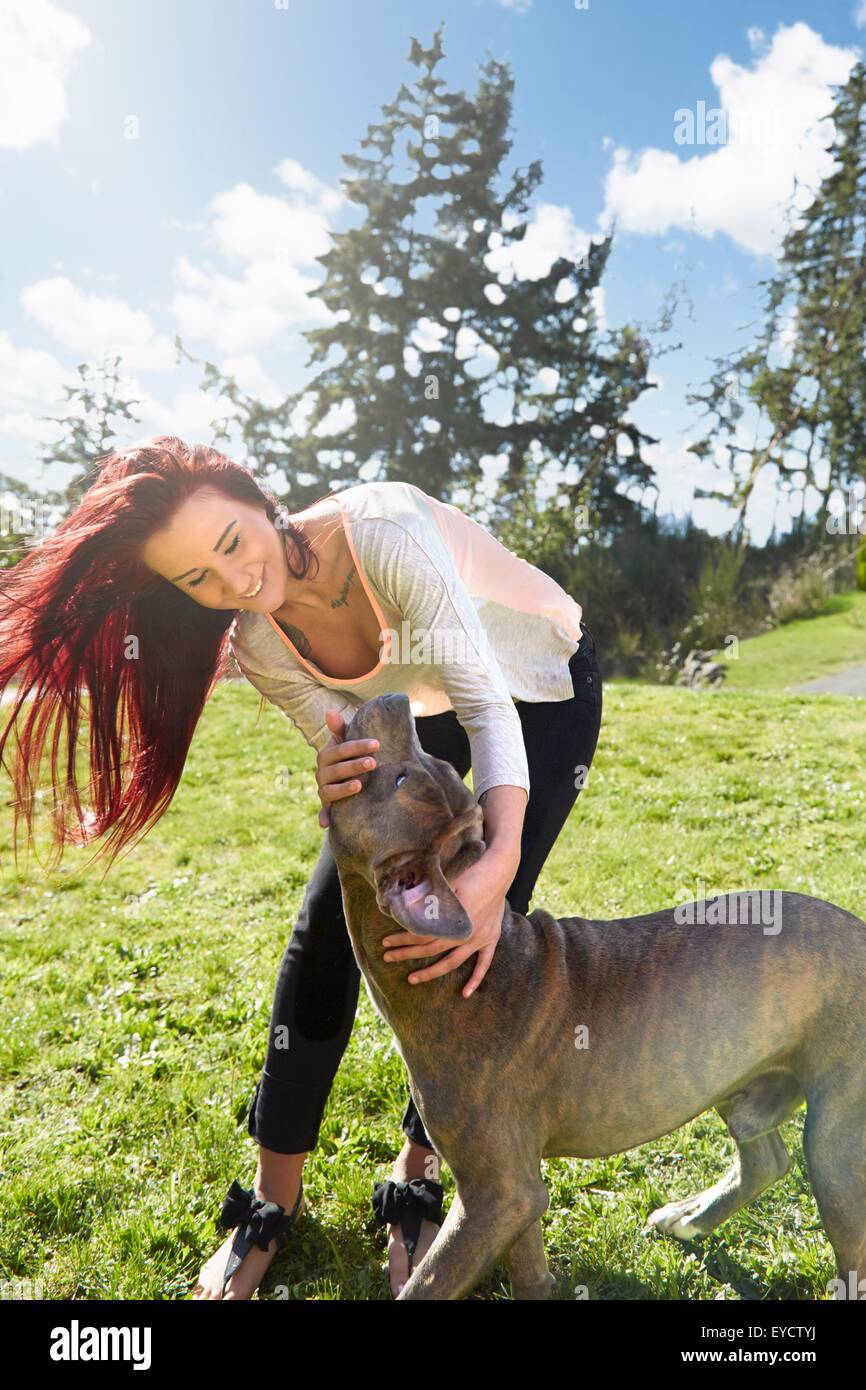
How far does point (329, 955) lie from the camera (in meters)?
2.73

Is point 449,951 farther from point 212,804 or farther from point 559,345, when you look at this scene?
point 559,345

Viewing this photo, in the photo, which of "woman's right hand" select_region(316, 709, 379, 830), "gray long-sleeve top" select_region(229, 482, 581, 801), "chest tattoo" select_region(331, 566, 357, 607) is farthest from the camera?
"chest tattoo" select_region(331, 566, 357, 607)

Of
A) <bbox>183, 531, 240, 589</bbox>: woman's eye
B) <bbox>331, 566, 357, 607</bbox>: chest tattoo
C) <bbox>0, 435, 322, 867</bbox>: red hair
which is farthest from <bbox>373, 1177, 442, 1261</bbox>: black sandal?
<bbox>183, 531, 240, 589</bbox>: woman's eye

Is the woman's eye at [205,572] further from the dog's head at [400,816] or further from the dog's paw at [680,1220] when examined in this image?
the dog's paw at [680,1220]

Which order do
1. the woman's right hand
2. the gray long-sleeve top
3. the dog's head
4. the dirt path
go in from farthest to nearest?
the dirt path, the gray long-sleeve top, the woman's right hand, the dog's head

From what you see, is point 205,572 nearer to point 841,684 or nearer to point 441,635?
point 441,635

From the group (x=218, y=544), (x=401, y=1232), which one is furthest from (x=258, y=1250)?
(x=218, y=544)

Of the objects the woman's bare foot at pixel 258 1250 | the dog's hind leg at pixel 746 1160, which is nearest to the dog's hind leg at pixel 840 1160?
the dog's hind leg at pixel 746 1160

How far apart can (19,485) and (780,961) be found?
25.3 m

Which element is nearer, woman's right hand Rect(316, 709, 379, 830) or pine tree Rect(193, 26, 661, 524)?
woman's right hand Rect(316, 709, 379, 830)

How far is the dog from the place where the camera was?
2199 mm

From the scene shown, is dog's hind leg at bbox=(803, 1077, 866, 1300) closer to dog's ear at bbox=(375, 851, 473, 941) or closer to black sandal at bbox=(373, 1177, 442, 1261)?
dog's ear at bbox=(375, 851, 473, 941)

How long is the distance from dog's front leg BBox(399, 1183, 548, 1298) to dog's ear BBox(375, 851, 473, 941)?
71 centimetres

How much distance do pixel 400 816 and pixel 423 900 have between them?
0.92 ft
